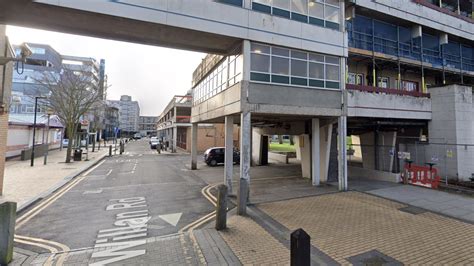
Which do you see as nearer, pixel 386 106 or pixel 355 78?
pixel 386 106

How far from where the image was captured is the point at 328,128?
1427 cm

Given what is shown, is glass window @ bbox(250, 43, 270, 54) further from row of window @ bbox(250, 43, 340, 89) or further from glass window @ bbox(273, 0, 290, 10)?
glass window @ bbox(273, 0, 290, 10)

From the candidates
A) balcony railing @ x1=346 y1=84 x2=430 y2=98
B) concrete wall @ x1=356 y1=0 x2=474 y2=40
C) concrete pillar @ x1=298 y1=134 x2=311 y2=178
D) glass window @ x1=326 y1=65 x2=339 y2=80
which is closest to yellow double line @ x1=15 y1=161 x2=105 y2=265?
glass window @ x1=326 y1=65 x2=339 y2=80

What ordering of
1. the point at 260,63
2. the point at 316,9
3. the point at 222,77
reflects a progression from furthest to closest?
1. the point at 222,77
2. the point at 316,9
3. the point at 260,63

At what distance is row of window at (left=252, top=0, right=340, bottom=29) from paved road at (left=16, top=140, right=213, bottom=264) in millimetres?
9029

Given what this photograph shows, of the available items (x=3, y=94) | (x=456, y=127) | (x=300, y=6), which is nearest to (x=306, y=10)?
(x=300, y=6)

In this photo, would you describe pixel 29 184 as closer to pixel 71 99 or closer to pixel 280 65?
pixel 71 99

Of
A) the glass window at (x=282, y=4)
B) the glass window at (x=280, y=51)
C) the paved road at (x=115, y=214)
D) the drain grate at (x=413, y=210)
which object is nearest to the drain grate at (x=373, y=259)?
the drain grate at (x=413, y=210)

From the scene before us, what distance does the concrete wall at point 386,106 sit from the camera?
44.9 feet

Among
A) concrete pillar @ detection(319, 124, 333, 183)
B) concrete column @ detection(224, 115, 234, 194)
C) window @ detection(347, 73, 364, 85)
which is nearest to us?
concrete column @ detection(224, 115, 234, 194)

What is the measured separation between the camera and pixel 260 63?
11.2 meters

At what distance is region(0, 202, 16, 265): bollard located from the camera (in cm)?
503

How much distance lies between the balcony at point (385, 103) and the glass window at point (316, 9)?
13.2 ft

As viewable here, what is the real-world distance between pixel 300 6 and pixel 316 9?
3.39 ft
